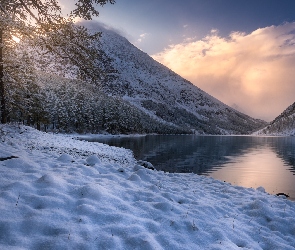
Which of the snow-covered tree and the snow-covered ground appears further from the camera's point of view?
the snow-covered tree

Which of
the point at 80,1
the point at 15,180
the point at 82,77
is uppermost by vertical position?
the point at 80,1

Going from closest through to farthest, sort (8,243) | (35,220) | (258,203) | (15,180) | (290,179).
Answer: (8,243), (35,220), (15,180), (258,203), (290,179)

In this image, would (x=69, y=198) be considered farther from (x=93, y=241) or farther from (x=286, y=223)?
(x=286, y=223)

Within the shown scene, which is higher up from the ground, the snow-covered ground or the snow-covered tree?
the snow-covered tree

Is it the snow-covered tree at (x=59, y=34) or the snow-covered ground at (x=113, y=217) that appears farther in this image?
the snow-covered tree at (x=59, y=34)

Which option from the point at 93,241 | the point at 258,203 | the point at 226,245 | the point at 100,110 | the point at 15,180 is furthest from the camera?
the point at 100,110

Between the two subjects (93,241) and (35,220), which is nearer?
(93,241)

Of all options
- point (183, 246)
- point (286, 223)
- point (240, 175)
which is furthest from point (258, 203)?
point (240, 175)

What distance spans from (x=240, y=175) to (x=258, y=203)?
49.1 feet

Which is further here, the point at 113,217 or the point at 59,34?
the point at 59,34

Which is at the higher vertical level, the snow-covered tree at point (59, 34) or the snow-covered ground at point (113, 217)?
the snow-covered tree at point (59, 34)

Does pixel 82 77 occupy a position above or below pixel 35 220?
above

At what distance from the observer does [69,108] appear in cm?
8962

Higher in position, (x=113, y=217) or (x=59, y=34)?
(x=59, y=34)
